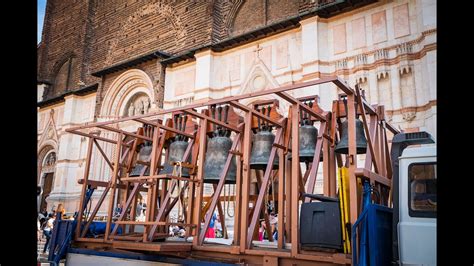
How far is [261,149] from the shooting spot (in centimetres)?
625

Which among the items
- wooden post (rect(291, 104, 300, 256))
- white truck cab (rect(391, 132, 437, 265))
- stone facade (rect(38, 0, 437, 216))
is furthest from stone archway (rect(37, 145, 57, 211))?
white truck cab (rect(391, 132, 437, 265))

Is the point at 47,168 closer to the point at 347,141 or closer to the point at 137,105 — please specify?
the point at 137,105

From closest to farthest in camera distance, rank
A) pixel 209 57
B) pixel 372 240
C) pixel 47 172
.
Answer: pixel 372 240 < pixel 209 57 < pixel 47 172

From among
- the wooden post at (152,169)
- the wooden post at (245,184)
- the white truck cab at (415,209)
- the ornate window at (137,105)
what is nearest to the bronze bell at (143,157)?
the wooden post at (152,169)

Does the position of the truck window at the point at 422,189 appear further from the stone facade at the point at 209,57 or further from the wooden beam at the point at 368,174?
the stone facade at the point at 209,57

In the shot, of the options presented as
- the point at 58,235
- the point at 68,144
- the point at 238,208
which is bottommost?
the point at 58,235

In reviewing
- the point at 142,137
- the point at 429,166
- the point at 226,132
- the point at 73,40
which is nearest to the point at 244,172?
the point at 226,132

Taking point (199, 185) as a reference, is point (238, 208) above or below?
below

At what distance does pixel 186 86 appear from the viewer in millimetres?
16438

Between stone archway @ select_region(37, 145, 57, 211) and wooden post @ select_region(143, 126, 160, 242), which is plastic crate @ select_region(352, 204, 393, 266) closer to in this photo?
wooden post @ select_region(143, 126, 160, 242)

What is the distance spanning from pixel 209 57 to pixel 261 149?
394 inches

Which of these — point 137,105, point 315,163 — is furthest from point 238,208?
point 137,105
